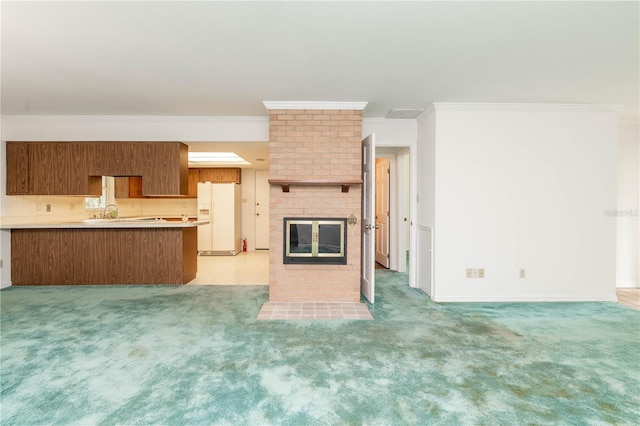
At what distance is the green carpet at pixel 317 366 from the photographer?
1.82m

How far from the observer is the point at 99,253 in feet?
15.3

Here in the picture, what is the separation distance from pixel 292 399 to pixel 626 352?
2.62 metres

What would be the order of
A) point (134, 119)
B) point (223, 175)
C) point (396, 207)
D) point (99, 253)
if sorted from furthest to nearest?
point (223, 175), point (396, 207), point (99, 253), point (134, 119)

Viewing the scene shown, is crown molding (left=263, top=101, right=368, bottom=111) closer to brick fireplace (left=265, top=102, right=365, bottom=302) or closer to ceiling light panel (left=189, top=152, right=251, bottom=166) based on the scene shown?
brick fireplace (left=265, top=102, right=365, bottom=302)

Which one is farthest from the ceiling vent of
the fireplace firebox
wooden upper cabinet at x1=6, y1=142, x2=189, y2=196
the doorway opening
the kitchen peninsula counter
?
the kitchen peninsula counter

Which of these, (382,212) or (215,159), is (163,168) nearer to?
(215,159)

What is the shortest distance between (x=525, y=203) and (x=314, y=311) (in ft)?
9.15

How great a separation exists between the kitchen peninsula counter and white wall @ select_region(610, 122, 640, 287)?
617cm

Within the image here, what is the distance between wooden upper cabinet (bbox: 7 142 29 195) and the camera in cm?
457

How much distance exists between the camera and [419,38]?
7.73 ft

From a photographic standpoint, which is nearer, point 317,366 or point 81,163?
point 317,366

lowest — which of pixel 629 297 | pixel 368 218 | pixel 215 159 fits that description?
pixel 629 297

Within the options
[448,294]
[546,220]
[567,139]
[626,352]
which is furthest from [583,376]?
[567,139]

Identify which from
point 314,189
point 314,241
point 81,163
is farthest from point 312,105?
point 81,163
